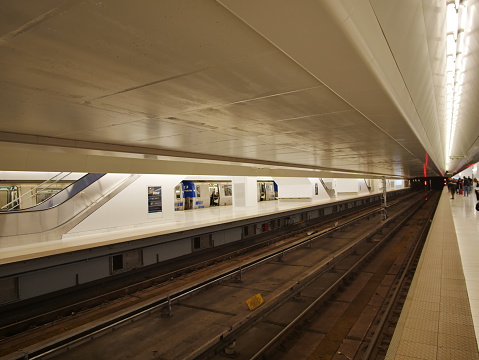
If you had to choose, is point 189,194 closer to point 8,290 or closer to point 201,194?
point 201,194

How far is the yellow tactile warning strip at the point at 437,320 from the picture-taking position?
2.96 metres

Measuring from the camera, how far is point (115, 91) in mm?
2955

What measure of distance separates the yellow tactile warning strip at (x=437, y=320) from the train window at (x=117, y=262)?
21.4 ft

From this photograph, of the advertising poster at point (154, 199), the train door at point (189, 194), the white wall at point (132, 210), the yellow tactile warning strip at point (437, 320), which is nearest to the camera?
the yellow tactile warning strip at point (437, 320)

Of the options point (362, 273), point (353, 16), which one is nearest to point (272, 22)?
point (353, 16)

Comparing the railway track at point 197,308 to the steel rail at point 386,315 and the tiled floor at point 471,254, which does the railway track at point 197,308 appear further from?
the tiled floor at point 471,254

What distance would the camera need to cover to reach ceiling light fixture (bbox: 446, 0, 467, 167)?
3.32m

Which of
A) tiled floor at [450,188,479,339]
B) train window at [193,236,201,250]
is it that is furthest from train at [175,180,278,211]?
tiled floor at [450,188,479,339]

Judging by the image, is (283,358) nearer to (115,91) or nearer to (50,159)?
(115,91)

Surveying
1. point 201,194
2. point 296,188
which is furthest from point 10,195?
point 296,188

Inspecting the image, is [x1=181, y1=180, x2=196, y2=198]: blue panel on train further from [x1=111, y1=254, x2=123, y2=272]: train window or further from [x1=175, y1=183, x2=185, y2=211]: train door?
[x1=111, y1=254, x2=123, y2=272]: train window

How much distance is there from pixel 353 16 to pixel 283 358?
4.57 metres

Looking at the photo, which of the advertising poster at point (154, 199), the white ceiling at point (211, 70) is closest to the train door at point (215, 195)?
the advertising poster at point (154, 199)

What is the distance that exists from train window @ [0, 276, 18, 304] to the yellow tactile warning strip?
6.48m
